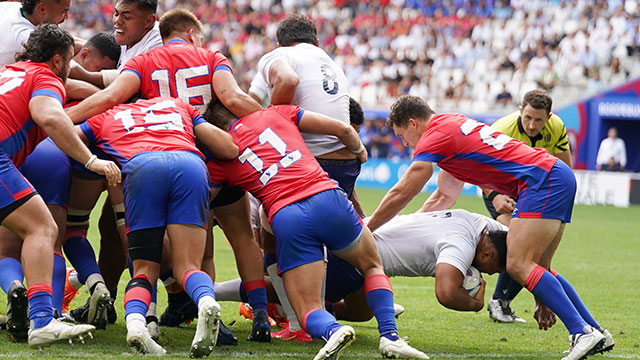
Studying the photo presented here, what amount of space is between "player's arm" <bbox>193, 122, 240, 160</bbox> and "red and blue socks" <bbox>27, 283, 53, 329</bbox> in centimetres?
142

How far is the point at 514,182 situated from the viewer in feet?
20.2

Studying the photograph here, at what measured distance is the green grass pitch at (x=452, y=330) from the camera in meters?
5.50

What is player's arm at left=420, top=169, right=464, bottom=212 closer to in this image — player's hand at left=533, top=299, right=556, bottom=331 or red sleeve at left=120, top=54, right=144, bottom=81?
player's hand at left=533, top=299, right=556, bottom=331

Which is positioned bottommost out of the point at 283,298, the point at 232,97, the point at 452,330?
the point at 452,330

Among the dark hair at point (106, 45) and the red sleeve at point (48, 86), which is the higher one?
the dark hair at point (106, 45)

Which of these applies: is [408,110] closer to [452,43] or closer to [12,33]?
[12,33]

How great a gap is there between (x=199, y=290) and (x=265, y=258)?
142 centimetres

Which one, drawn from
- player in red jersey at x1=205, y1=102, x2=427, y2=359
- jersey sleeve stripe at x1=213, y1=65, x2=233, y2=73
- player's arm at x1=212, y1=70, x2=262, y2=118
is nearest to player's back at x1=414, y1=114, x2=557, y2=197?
player in red jersey at x1=205, y1=102, x2=427, y2=359

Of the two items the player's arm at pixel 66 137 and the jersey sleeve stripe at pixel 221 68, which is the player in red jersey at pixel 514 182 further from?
the player's arm at pixel 66 137

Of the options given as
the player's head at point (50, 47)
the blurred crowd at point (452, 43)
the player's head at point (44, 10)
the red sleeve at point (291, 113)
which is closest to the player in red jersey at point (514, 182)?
the red sleeve at point (291, 113)

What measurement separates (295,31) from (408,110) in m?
1.30

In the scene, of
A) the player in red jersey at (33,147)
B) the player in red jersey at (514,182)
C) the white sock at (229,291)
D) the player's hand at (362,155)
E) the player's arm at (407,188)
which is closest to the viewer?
the player in red jersey at (33,147)

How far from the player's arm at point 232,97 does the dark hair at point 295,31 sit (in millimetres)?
1068

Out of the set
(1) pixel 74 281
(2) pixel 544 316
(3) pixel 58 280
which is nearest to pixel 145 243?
(3) pixel 58 280
